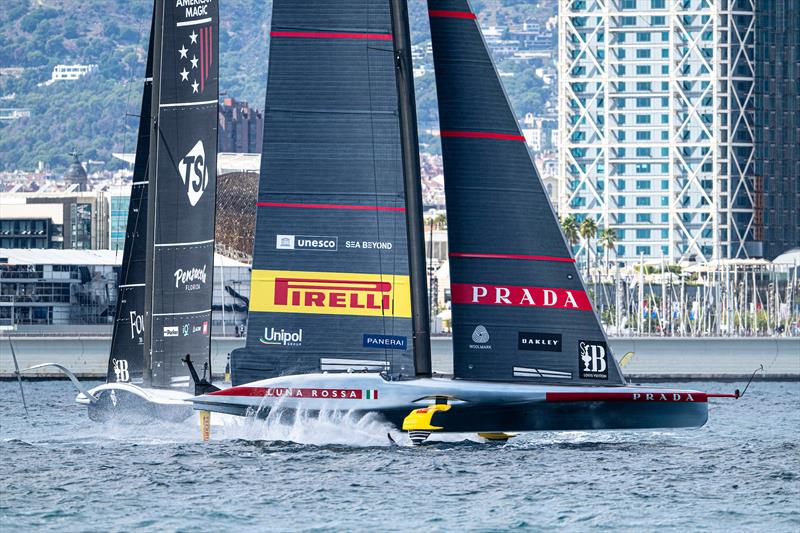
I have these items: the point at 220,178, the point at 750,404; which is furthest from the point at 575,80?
the point at 750,404

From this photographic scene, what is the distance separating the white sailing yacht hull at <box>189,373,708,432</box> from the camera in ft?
104

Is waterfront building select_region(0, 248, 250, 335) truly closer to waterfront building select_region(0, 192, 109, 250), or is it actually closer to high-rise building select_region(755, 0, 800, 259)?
waterfront building select_region(0, 192, 109, 250)

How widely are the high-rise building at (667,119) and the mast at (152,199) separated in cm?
13578

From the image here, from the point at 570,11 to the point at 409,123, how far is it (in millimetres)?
148833

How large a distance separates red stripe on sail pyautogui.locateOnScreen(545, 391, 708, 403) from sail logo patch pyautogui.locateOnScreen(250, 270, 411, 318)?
3.33 m

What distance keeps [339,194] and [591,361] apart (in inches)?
230

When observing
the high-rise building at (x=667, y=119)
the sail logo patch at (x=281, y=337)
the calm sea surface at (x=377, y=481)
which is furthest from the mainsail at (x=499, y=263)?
the high-rise building at (x=667, y=119)

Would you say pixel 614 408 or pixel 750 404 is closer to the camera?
pixel 614 408

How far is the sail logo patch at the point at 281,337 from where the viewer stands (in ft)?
108

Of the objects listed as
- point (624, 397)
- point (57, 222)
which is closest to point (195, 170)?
point (624, 397)

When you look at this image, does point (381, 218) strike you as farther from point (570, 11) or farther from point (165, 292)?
point (570, 11)

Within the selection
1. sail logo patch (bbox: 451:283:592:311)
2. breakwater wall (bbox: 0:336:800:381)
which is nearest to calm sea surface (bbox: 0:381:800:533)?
sail logo patch (bbox: 451:283:592:311)

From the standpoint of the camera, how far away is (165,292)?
3731cm

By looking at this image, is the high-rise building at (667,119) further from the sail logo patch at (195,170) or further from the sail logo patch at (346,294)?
the sail logo patch at (346,294)
